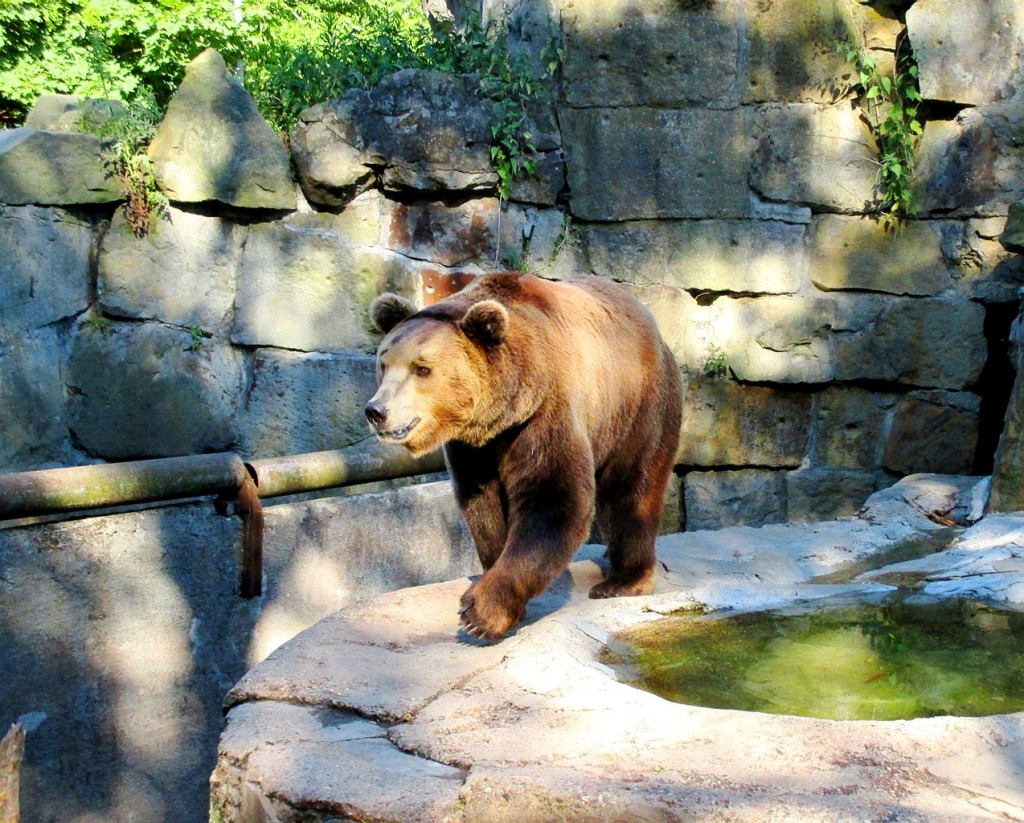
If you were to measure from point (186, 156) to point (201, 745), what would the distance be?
3.46m

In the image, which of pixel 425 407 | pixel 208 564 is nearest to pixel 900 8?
pixel 425 407

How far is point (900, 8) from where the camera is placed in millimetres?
7375

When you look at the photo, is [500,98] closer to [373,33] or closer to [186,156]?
[373,33]

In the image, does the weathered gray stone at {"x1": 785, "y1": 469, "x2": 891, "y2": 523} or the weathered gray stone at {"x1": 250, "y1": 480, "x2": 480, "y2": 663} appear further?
the weathered gray stone at {"x1": 785, "y1": 469, "x2": 891, "y2": 523}

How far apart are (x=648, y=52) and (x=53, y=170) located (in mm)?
3765

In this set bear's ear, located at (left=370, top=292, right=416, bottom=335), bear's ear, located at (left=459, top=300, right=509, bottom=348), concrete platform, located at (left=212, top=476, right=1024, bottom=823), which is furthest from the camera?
bear's ear, located at (left=370, top=292, right=416, bottom=335)

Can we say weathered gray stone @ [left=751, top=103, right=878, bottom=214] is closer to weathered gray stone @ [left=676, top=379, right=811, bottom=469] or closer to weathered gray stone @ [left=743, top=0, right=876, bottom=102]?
weathered gray stone @ [left=743, top=0, right=876, bottom=102]

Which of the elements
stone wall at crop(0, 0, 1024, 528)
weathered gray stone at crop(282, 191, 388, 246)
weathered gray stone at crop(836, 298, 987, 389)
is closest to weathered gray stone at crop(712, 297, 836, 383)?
stone wall at crop(0, 0, 1024, 528)

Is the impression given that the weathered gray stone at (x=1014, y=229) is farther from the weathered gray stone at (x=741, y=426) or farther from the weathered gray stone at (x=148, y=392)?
the weathered gray stone at (x=148, y=392)

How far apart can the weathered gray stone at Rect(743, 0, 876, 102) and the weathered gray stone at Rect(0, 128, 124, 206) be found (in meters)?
4.13

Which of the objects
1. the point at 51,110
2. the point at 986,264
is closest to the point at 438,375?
the point at 51,110

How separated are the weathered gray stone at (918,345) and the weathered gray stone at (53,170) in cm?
478

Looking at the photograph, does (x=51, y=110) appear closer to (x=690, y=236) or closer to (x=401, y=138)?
(x=401, y=138)

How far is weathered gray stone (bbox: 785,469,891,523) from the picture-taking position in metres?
7.46
